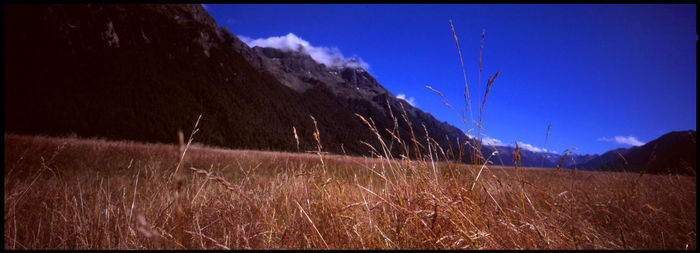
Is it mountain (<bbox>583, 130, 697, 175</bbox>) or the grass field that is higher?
mountain (<bbox>583, 130, 697, 175</bbox>)

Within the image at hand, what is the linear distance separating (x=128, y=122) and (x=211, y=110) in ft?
49.2

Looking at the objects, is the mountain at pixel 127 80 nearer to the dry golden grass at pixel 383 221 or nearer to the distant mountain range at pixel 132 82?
the distant mountain range at pixel 132 82

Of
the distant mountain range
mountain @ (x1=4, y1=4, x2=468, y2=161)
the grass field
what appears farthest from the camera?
mountain @ (x1=4, y1=4, x2=468, y2=161)

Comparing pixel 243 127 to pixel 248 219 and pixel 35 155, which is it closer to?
pixel 35 155

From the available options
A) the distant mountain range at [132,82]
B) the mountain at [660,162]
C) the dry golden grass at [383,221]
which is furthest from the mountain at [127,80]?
the mountain at [660,162]

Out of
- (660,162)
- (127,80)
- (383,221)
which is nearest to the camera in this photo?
(383,221)

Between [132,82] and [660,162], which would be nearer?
[132,82]

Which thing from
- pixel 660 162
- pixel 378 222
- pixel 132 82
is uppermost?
pixel 660 162

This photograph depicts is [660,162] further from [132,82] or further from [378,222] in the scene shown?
[132,82]

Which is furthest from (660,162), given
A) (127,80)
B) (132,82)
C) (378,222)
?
(127,80)

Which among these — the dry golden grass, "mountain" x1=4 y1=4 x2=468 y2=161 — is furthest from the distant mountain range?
the dry golden grass

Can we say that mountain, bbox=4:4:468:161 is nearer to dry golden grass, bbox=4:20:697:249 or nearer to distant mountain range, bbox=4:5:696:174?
distant mountain range, bbox=4:5:696:174

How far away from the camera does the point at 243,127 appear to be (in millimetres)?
44125

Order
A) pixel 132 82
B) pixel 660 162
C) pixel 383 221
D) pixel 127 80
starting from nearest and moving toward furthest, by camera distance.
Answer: pixel 383 221
pixel 127 80
pixel 132 82
pixel 660 162
